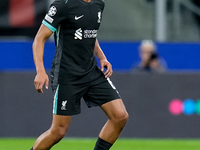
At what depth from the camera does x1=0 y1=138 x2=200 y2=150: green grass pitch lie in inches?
311

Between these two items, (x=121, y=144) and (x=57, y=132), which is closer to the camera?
(x=57, y=132)

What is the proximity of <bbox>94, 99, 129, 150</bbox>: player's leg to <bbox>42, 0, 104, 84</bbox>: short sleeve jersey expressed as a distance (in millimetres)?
329

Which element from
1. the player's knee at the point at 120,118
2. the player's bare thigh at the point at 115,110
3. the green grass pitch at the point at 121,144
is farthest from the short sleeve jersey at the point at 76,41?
the green grass pitch at the point at 121,144

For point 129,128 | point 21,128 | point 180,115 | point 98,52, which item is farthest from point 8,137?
point 98,52

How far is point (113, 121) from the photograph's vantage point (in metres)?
5.56

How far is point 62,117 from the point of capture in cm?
545

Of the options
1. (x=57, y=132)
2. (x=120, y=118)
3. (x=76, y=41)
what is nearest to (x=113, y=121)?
(x=120, y=118)

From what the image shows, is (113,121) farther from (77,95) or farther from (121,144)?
(121,144)

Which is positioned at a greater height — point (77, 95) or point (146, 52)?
point (77, 95)

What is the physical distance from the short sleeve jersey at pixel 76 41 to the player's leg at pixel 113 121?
0.33 m

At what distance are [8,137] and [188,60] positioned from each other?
4.25m

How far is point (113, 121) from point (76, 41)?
33.4 inches

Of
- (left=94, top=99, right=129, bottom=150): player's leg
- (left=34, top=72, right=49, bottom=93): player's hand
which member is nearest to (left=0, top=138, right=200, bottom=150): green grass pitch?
(left=94, top=99, right=129, bottom=150): player's leg

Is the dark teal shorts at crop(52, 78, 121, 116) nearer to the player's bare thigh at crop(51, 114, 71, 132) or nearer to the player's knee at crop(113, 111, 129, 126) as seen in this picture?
the player's bare thigh at crop(51, 114, 71, 132)
